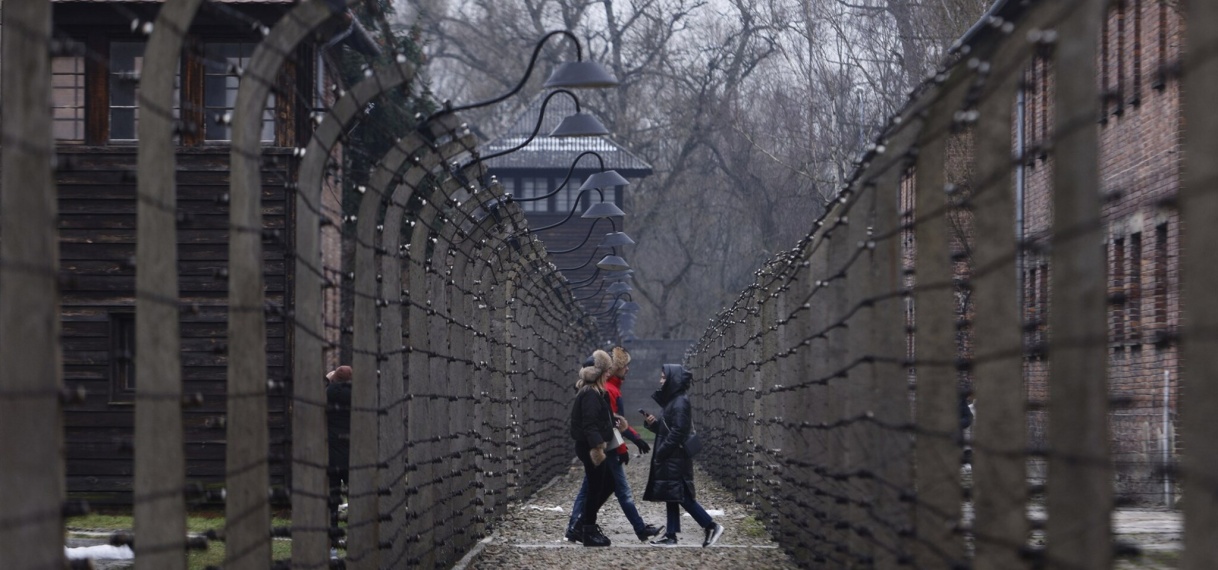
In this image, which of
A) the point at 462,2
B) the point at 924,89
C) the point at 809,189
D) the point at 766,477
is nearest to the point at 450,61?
the point at 462,2

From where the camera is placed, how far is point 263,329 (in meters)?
5.82

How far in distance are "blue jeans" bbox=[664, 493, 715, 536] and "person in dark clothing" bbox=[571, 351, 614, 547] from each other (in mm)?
502

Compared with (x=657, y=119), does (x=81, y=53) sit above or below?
below

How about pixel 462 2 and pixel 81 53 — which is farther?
pixel 462 2

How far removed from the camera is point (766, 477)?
1487cm

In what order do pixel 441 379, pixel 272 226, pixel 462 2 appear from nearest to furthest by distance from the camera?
pixel 441 379 < pixel 272 226 < pixel 462 2

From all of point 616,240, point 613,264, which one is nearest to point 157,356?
point 616,240

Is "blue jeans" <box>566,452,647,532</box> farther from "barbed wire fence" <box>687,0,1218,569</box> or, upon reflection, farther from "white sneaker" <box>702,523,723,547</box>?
"barbed wire fence" <box>687,0,1218,569</box>

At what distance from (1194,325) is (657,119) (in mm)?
51212

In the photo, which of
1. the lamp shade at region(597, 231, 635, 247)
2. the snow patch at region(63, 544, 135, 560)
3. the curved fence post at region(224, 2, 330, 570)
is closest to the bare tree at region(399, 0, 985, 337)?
the lamp shade at region(597, 231, 635, 247)

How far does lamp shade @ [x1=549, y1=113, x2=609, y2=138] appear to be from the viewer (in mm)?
15227

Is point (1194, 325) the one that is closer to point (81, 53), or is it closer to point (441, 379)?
point (81, 53)

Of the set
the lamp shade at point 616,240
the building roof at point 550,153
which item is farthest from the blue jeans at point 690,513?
the building roof at point 550,153

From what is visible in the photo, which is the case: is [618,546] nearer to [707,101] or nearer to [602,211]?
[602,211]
